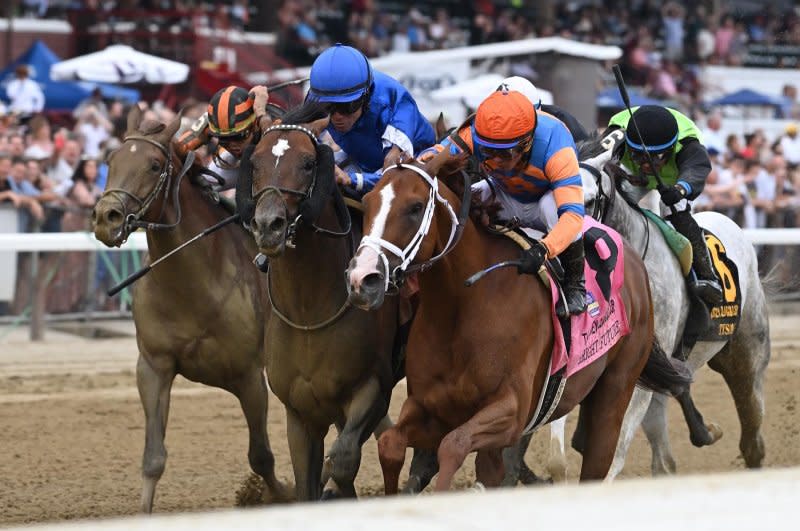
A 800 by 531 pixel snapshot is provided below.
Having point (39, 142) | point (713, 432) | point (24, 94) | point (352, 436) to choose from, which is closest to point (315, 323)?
point (352, 436)

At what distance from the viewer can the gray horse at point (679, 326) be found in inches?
250

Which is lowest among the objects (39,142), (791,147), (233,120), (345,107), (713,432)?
(791,147)

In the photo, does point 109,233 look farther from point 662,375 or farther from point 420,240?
point 662,375

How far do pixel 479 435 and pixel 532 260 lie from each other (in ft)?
2.04

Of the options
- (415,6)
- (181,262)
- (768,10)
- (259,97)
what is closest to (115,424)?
(181,262)

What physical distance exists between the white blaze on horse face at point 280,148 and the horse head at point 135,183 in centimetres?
93

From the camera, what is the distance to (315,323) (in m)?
5.10

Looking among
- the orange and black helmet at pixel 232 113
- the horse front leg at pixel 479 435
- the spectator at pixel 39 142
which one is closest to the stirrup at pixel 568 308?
the horse front leg at pixel 479 435

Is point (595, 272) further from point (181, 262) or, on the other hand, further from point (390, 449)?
point (181, 262)

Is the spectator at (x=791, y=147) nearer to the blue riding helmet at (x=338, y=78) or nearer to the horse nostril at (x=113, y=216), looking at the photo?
the blue riding helmet at (x=338, y=78)

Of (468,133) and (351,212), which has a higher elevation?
(468,133)

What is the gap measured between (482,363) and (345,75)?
1278mm

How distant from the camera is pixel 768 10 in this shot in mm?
26625

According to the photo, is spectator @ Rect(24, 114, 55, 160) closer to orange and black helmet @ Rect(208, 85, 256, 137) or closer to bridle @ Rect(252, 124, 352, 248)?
orange and black helmet @ Rect(208, 85, 256, 137)
